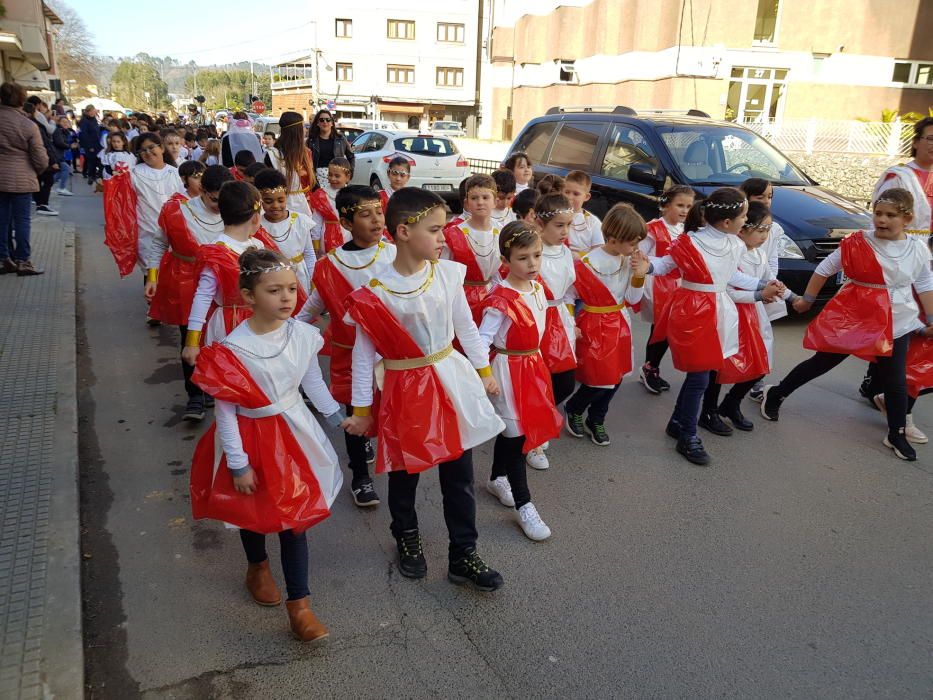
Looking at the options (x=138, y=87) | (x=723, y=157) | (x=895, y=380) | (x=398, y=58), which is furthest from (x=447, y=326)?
(x=138, y=87)

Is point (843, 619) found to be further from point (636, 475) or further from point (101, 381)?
point (101, 381)

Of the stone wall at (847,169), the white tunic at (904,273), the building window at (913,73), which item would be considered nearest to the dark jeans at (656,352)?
the white tunic at (904,273)

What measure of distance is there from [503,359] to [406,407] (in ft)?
2.45

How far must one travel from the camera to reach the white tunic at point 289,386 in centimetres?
255

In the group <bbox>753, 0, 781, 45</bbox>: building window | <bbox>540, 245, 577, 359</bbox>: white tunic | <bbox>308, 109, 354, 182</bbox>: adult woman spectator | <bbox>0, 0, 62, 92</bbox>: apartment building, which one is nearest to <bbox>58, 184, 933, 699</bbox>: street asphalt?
<bbox>540, 245, 577, 359</bbox>: white tunic

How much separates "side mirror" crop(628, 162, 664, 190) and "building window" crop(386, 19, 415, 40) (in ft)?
166

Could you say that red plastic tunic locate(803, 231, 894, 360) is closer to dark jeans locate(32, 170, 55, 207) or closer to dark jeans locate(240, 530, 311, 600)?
dark jeans locate(240, 530, 311, 600)

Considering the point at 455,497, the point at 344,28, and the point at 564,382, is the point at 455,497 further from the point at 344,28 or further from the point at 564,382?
the point at 344,28

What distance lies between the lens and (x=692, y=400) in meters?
4.39

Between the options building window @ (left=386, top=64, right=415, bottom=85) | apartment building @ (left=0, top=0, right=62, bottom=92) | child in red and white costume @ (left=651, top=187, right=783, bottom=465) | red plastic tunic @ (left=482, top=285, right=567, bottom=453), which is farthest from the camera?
building window @ (left=386, top=64, right=415, bottom=85)

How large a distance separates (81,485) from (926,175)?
20.4 feet

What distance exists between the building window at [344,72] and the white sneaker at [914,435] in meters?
54.1

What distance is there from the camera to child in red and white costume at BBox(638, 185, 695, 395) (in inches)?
199

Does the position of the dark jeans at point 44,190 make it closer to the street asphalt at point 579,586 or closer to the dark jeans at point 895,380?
the street asphalt at point 579,586
